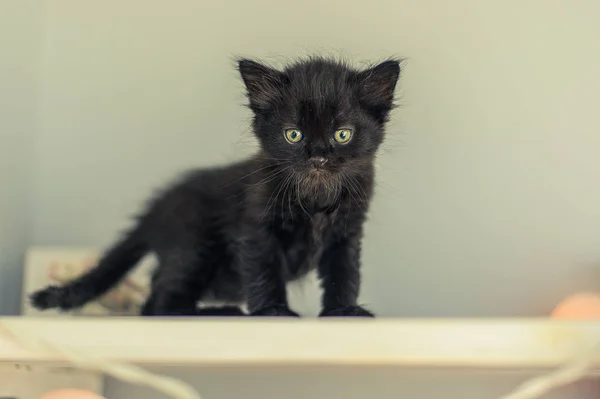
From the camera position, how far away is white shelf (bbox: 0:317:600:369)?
824 mm

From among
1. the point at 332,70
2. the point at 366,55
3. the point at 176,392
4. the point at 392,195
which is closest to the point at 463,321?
the point at 176,392

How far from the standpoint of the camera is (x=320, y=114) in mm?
1030

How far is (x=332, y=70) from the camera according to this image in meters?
1.10

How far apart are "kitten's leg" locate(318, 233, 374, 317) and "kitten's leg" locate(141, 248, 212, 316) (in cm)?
22

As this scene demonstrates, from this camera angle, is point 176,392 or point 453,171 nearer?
point 176,392

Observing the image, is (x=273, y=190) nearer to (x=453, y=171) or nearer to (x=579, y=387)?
(x=453, y=171)

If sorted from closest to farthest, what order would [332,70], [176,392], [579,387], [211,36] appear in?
[176,392]
[332,70]
[579,387]
[211,36]

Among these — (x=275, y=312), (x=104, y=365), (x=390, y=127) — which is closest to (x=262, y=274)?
(x=275, y=312)

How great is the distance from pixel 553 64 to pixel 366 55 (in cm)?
39

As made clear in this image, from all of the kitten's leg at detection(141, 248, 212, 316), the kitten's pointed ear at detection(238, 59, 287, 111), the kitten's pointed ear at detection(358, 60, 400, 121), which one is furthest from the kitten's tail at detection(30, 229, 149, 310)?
the kitten's pointed ear at detection(358, 60, 400, 121)

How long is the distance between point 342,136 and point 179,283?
1.32ft

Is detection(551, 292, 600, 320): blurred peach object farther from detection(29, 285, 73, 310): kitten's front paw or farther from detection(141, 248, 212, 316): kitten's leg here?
detection(29, 285, 73, 310): kitten's front paw

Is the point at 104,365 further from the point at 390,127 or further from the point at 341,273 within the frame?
the point at 390,127

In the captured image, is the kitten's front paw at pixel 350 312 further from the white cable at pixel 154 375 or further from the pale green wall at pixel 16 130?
the pale green wall at pixel 16 130
